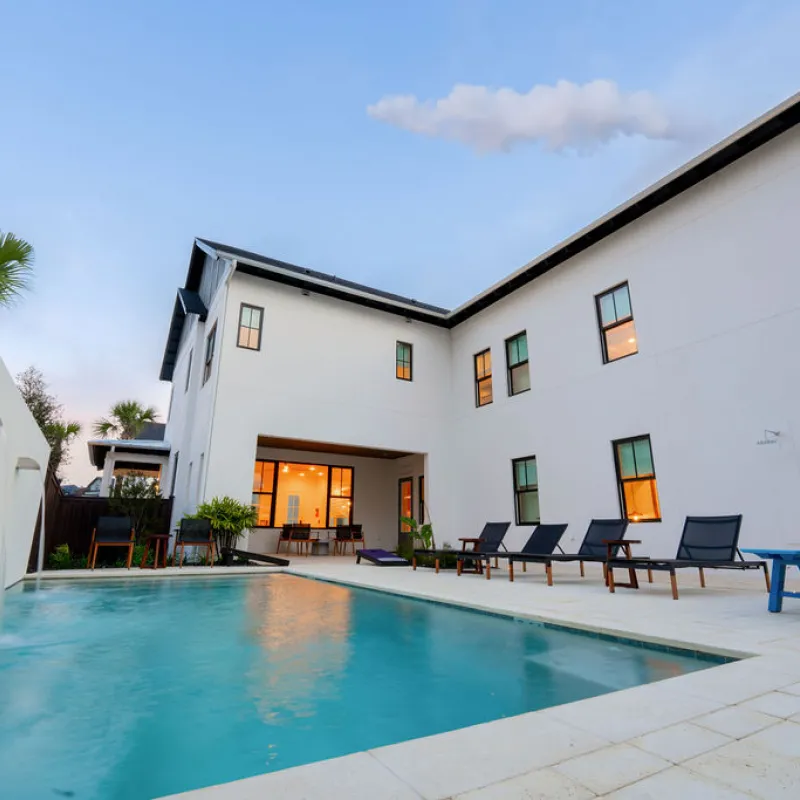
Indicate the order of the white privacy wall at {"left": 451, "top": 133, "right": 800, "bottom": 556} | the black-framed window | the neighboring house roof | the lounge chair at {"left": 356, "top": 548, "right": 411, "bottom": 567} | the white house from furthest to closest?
the black-framed window, the lounge chair at {"left": 356, "top": 548, "right": 411, "bottom": 567}, the neighboring house roof, the white house, the white privacy wall at {"left": 451, "top": 133, "right": 800, "bottom": 556}

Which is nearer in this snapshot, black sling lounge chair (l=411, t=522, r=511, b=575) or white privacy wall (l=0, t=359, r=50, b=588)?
white privacy wall (l=0, t=359, r=50, b=588)

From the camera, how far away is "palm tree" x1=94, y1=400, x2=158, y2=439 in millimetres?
21750

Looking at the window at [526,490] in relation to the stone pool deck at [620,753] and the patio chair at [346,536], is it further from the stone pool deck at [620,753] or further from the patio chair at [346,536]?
the stone pool deck at [620,753]

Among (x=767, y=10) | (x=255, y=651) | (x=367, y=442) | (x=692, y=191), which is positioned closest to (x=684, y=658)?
(x=255, y=651)

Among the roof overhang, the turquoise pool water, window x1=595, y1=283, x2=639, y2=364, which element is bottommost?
the turquoise pool water

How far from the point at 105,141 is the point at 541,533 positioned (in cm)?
1930

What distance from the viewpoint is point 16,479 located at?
5.30 meters

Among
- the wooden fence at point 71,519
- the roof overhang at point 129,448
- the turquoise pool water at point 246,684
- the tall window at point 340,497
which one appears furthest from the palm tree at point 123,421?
the turquoise pool water at point 246,684

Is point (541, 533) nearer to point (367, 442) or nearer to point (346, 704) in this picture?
point (367, 442)

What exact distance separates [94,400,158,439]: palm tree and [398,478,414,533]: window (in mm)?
13390

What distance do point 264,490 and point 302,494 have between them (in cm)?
117

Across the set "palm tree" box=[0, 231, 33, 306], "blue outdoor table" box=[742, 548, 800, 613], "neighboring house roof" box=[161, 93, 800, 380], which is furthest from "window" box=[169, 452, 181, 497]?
"blue outdoor table" box=[742, 548, 800, 613]

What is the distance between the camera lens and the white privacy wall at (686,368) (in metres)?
6.78

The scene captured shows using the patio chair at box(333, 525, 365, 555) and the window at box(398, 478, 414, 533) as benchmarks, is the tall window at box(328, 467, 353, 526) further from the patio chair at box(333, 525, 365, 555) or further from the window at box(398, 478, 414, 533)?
the window at box(398, 478, 414, 533)
